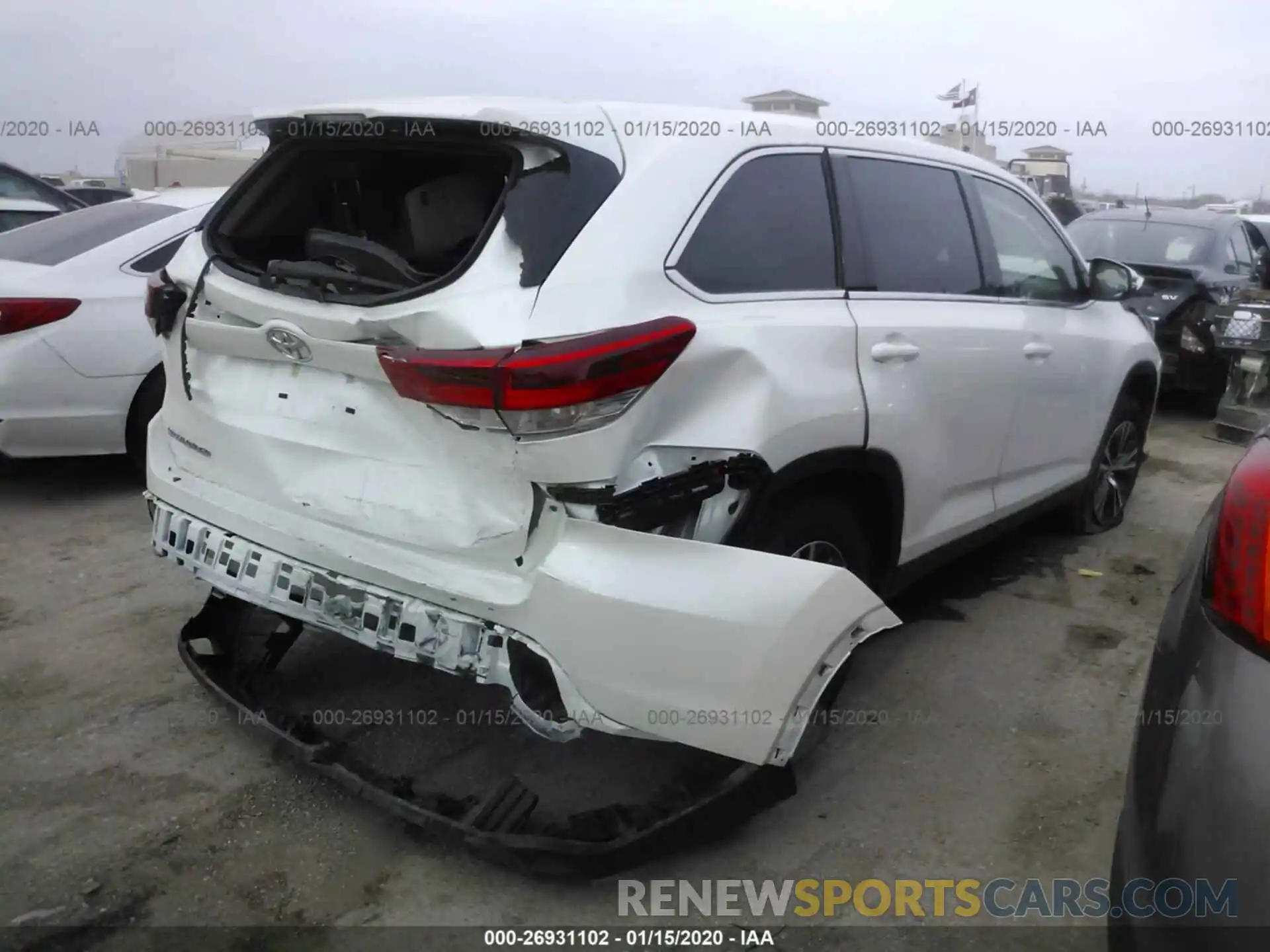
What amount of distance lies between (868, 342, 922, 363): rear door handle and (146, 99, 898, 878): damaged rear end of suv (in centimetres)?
55

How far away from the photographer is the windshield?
8.10 m

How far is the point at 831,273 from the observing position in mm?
2846

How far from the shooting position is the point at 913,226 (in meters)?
3.24

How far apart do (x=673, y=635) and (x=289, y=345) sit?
1.18 meters

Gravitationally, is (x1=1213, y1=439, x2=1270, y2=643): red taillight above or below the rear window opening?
below

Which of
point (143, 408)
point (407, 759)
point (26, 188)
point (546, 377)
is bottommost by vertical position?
point (407, 759)

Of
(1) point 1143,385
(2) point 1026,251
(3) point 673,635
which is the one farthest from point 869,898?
(1) point 1143,385

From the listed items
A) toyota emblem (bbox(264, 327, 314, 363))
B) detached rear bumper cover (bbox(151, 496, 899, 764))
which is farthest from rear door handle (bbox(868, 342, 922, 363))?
toyota emblem (bbox(264, 327, 314, 363))

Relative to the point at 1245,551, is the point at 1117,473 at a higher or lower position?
lower

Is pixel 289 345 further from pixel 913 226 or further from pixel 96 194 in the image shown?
pixel 96 194

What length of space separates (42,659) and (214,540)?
1301 mm

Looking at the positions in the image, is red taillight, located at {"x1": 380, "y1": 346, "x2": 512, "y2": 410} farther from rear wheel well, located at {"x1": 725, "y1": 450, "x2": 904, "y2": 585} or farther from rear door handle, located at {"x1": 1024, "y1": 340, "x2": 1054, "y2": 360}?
rear door handle, located at {"x1": 1024, "y1": 340, "x2": 1054, "y2": 360}

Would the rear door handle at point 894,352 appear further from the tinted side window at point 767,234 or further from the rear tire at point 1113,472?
the rear tire at point 1113,472

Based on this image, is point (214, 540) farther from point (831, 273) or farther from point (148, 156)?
point (148, 156)
